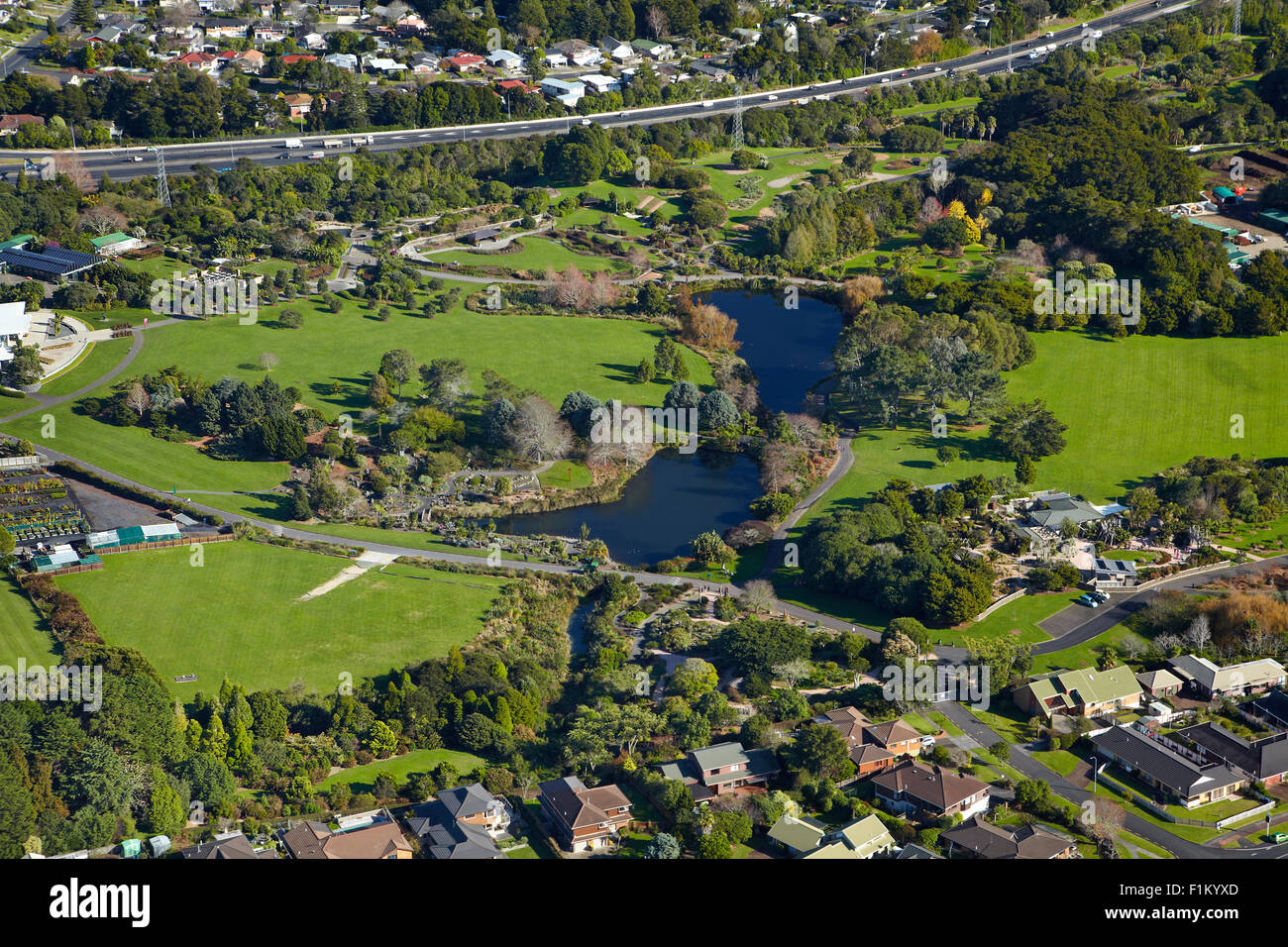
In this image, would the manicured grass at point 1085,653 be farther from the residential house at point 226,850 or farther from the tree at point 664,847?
the residential house at point 226,850

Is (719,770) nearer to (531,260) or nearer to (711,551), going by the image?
(711,551)

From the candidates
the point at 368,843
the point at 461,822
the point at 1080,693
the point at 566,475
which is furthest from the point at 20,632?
the point at 1080,693

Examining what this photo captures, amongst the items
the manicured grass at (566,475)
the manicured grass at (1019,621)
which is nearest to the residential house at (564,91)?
the manicured grass at (566,475)

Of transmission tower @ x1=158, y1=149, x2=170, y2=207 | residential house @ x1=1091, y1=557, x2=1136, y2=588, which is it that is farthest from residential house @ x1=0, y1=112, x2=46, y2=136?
residential house @ x1=1091, y1=557, x2=1136, y2=588

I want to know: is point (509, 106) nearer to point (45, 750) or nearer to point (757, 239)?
point (757, 239)

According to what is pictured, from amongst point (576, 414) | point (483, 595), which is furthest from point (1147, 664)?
point (576, 414)

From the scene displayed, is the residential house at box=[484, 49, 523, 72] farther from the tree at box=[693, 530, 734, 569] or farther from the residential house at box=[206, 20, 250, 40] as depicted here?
the tree at box=[693, 530, 734, 569]

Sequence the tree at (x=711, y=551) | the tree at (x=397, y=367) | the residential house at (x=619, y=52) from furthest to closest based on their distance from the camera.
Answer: the residential house at (x=619, y=52), the tree at (x=397, y=367), the tree at (x=711, y=551)
